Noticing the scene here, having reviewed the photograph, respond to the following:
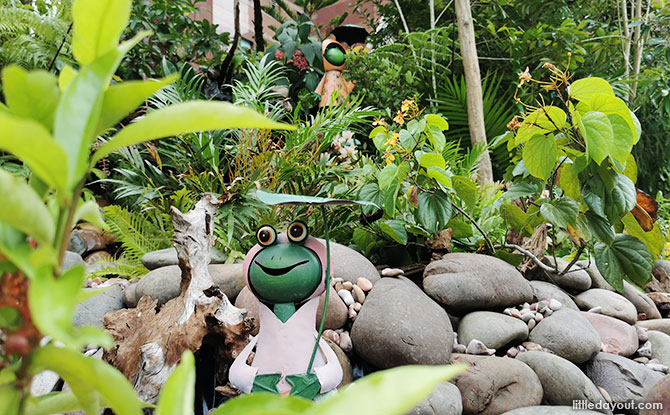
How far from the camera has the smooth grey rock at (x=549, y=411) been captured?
5.50ft

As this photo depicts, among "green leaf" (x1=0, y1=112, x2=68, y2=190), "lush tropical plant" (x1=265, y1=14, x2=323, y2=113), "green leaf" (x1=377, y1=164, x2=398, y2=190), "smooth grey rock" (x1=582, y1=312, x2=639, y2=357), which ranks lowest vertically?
"smooth grey rock" (x1=582, y1=312, x2=639, y2=357)

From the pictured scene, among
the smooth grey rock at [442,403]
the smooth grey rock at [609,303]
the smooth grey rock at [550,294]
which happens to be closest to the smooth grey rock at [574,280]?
the smooth grey rock at [609,303]

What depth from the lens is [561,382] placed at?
6.20ft

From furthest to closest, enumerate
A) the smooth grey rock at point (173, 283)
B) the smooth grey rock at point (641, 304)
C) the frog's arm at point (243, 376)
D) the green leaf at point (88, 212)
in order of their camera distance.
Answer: the smooth grey rock at point (641, 304)
the smooth grey rock at point (173, 283)
the frog's arm at point (243, 376)
the green leaf at point (88, 212)

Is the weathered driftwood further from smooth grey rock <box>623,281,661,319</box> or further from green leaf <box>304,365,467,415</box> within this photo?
smooth grey rock <box>623,281,661,319</box>

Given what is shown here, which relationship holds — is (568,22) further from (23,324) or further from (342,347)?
(23,324)

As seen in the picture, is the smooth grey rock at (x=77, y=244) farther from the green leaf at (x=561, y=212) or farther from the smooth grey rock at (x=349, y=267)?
the green leaf at (x=561, y=212)

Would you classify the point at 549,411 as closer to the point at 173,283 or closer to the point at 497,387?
the point at 497,387

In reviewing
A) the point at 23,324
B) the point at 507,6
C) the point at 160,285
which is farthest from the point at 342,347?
the point at 507,6

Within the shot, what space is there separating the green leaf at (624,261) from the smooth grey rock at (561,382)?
0.45 metres

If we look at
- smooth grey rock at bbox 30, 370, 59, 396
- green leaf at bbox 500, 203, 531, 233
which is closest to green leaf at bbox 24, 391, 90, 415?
smooth grey rock at bbox 30, 370, 59, 396

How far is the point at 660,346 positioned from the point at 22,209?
291cm

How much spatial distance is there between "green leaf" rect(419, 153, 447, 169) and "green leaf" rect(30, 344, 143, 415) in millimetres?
2023

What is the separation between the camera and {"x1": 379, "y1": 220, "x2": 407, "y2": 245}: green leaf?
2455 mm
